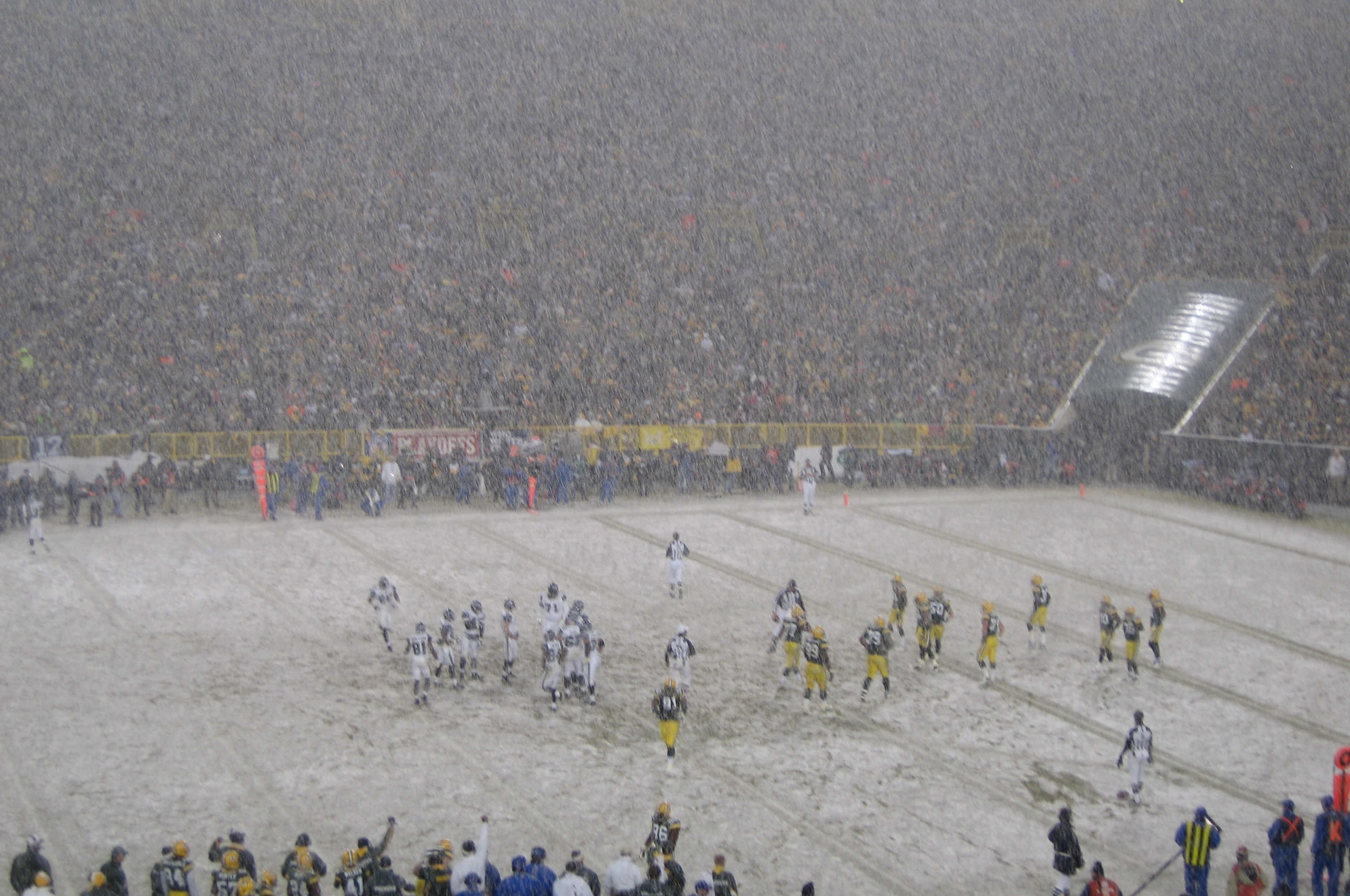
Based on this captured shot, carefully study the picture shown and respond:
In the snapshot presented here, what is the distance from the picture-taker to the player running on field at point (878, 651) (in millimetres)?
16672

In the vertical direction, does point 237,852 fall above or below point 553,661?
below

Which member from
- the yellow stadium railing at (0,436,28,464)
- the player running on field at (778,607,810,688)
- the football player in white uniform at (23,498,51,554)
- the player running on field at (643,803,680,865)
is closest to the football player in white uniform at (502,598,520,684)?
the player running on field at (778,607,810,688)

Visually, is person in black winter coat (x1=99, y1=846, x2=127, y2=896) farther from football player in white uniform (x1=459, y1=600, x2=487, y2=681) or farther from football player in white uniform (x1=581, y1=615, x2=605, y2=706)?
football player in white uniform (x1=581, y1=615, x2=605, y2=706)

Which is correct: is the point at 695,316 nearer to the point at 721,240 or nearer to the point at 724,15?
the point at 721,240

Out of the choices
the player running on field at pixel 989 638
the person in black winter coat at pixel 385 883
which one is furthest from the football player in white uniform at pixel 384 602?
the player running on field at pixel 989 638

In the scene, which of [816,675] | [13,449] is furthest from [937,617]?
[13,449]

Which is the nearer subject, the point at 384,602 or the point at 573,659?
the point at 573,659

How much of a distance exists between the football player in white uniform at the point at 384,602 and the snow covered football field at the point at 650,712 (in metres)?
0.35

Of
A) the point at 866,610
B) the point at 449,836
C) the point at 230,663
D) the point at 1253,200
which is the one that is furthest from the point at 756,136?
the point at 449,836

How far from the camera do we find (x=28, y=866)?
10477 millimetres

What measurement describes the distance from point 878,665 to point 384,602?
24.3 feet

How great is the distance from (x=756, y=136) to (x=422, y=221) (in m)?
13.3

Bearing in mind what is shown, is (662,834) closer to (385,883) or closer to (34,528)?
(385,883)

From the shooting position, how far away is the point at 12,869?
34.6ft
